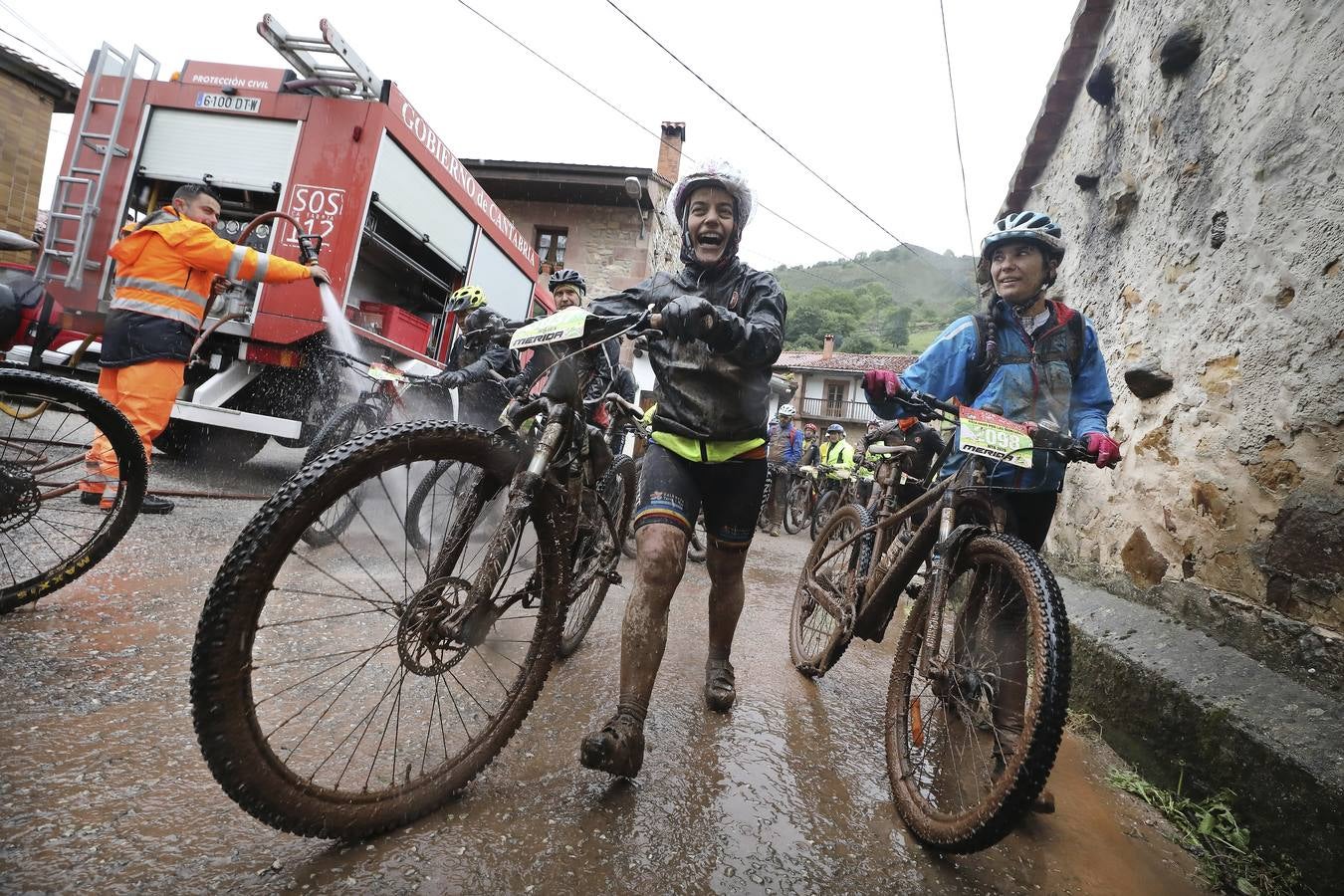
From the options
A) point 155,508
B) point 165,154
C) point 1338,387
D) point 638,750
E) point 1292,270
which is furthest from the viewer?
point 165,154

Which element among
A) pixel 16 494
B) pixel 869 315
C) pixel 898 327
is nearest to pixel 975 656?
pixel 16 494

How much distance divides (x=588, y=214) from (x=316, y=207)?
12.5 metres

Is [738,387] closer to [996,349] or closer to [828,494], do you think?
[996,349]

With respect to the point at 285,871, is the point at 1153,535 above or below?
above

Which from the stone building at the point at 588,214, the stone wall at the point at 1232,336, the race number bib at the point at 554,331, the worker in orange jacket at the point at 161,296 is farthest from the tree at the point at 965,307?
the stone building at the point at 588,214

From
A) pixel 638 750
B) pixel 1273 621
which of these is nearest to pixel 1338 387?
pixel 1273 621

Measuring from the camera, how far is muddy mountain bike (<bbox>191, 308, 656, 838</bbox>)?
1072 millimetres

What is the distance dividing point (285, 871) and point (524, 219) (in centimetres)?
1788

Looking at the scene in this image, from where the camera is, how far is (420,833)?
51.5 inches

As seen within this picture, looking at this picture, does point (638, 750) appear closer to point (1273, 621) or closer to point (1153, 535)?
point (1273, 621)

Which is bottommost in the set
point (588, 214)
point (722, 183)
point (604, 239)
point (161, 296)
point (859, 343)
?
point (161, 296)

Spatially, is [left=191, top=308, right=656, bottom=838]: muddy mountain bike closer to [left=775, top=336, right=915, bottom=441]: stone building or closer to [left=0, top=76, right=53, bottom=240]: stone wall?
[left=0, top=76, right=53, bottom=240]: stone wall

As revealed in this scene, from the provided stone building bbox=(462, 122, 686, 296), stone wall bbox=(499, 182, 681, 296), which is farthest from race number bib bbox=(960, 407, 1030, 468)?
stone wall bbox=(499, 182, 681, 296)

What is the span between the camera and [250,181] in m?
5.09
